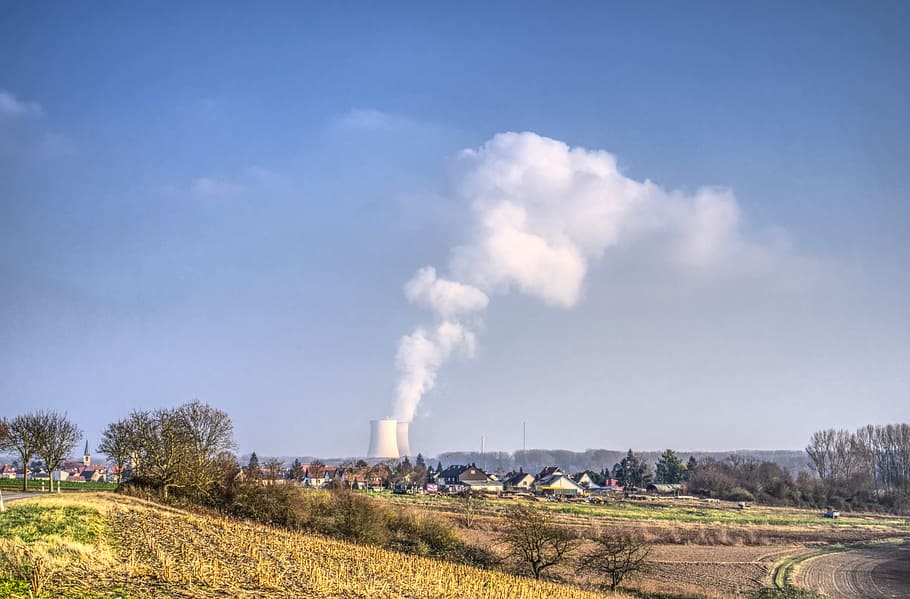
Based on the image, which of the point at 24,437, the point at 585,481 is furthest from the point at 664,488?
the point at 24,437

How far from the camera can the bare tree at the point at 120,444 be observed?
38531mm

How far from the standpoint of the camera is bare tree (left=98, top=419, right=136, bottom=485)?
3853 cm

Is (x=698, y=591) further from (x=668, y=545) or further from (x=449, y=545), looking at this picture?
(x=668, y=545)

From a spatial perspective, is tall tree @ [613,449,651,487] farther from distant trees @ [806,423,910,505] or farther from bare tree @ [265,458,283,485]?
bare tree @ [265,458,283,485]

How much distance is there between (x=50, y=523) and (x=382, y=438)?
83.8 m

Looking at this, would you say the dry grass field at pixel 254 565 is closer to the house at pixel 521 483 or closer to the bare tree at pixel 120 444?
the bare tree at pixel 120 444

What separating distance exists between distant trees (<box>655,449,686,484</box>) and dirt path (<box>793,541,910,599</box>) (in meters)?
67.9

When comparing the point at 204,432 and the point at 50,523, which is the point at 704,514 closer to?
the point at 204,432

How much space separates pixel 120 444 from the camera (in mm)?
40062

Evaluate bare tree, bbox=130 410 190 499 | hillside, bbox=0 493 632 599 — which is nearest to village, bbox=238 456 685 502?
bare tree, bbox=130 410 190 499

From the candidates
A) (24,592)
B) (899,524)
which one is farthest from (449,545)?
(899,524)

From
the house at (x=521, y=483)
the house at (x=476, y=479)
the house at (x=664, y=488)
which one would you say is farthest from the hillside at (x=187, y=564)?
the house at (x=521, y=483)

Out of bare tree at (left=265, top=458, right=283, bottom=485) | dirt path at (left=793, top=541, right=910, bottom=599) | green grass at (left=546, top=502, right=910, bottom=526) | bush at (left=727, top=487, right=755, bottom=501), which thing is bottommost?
bush at (left=727, top=487, right=755, bottom=501)

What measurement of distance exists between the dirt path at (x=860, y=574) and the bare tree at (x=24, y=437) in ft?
154
